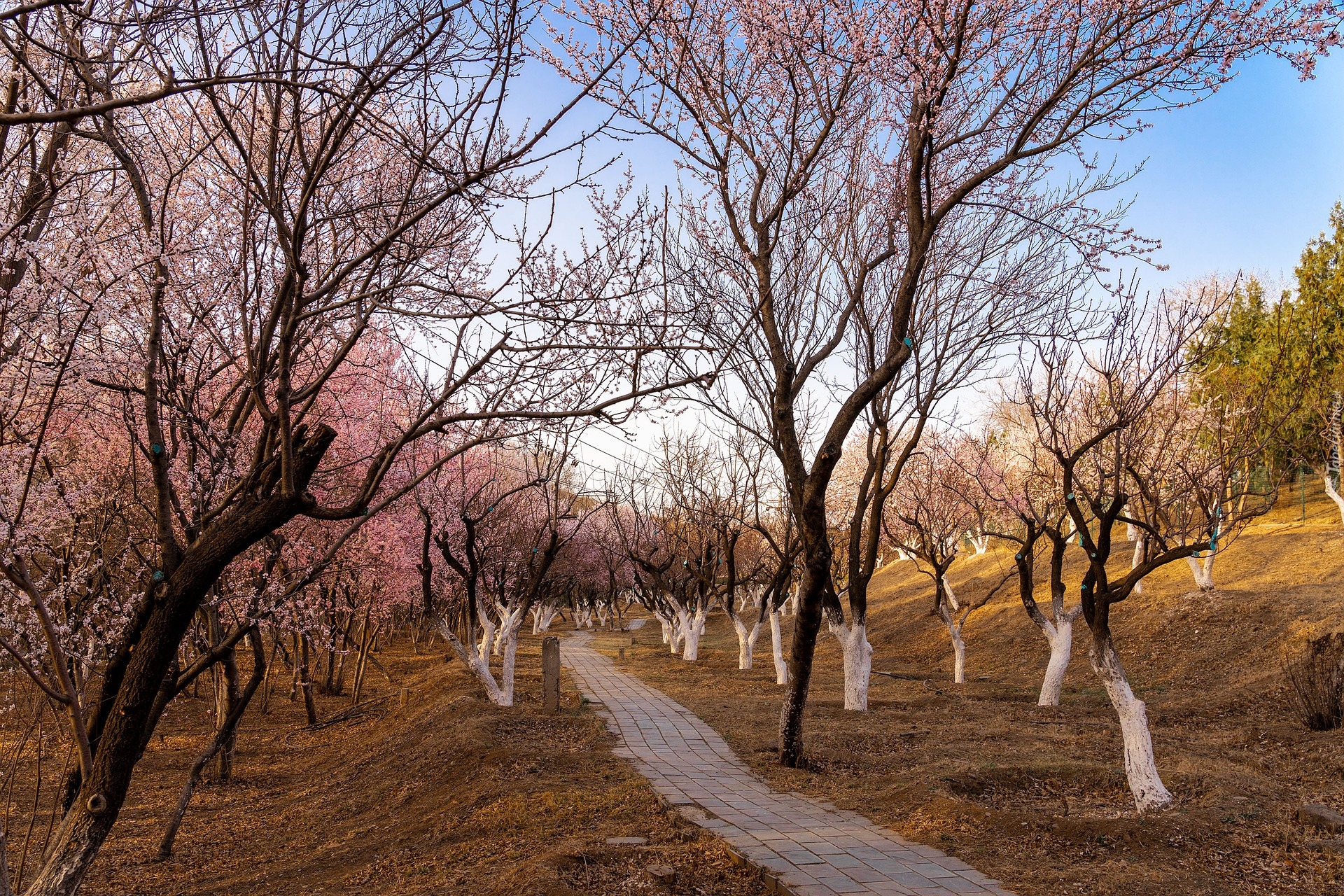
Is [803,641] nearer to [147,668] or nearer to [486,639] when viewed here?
[147,668]

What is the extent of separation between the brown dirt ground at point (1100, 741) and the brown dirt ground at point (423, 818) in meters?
2.01

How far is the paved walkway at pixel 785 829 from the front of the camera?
555cm

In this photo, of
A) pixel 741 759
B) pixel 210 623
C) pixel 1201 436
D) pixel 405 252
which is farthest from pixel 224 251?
pixel 1201 436

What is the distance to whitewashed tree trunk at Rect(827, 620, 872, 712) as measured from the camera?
44.0 feet

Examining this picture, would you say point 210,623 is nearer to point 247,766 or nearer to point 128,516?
point 128,516

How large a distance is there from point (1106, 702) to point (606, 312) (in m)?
13.4

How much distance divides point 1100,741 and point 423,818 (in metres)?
Result: 8.38

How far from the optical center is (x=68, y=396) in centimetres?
980

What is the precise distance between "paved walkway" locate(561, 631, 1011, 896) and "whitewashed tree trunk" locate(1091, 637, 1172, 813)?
2294mm

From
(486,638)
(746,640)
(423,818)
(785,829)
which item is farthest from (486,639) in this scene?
(746,640)

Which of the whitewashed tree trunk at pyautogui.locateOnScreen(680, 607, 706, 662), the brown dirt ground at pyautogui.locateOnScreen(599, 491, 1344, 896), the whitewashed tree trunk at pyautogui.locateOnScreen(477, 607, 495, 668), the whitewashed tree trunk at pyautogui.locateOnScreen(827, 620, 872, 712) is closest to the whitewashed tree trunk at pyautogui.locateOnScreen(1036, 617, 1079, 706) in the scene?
the brown dirt ground at pyautogui.locateOnScreen(599, 491, 1344, 896)

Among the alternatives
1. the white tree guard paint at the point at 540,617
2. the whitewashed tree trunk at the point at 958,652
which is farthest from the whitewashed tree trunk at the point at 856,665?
the white tree guard paint at the point at 540,617

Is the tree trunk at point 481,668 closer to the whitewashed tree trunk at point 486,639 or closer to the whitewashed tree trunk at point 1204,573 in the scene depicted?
the whitewashed tree trunk at point 486,639

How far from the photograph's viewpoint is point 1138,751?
7430mm
